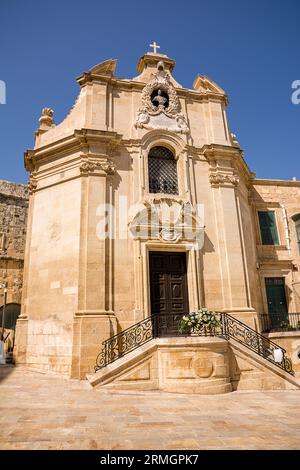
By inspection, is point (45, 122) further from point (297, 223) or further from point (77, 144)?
point (297, 223)

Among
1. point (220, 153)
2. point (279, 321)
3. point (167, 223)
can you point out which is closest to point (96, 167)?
point (167, 223)

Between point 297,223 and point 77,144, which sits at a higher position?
point 77,144

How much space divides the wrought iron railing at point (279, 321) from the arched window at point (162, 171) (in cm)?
617

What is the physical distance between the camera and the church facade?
10102mm

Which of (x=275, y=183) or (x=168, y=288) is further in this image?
(x=275, y=183)

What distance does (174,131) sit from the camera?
12.6 metres

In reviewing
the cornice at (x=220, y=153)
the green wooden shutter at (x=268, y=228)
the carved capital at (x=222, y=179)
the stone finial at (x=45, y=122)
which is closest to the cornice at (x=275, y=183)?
the green wooden shutter at (x=268, y=228)

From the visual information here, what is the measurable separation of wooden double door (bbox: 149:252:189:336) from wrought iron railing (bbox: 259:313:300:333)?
149 inches

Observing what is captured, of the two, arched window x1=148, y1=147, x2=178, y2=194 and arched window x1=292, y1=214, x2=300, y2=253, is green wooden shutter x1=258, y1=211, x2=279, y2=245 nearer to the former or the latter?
arched window x1=292, y1=214, x2=300, y2=253

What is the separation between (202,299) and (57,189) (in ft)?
21.2

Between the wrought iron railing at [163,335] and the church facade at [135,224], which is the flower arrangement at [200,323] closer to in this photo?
the wrought iron railing at [163,335]

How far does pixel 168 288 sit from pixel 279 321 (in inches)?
216

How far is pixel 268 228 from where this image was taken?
1486 cm

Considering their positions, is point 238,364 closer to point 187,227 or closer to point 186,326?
point 186,326
